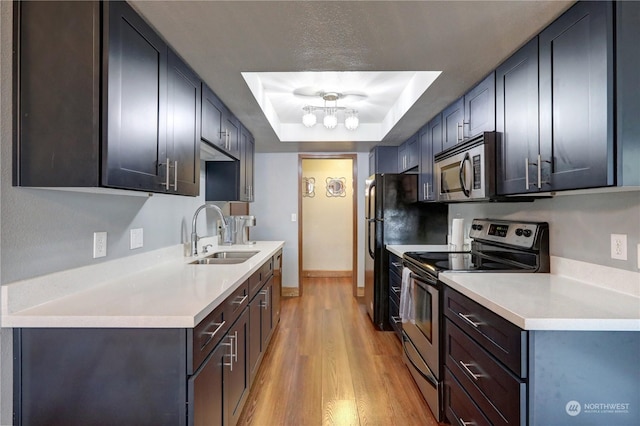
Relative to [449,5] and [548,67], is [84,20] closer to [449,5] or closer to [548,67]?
[449,5]

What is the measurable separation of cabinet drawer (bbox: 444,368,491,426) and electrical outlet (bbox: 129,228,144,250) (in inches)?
75.2

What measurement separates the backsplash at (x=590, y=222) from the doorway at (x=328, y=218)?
158 inches

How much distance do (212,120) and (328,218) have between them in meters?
3.94

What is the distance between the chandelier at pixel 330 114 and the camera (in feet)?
10.3

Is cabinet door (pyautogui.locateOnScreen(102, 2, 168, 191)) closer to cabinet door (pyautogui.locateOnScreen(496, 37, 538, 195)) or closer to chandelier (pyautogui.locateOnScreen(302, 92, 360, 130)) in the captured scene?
chandelier (pyautogui.locateOnScreen(302, 92, 360, 130))

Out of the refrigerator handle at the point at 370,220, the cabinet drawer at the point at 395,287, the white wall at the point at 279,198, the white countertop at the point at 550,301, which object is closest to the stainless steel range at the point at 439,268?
the white countertop at the point at 550,301

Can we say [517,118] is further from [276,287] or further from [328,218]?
[328,218]

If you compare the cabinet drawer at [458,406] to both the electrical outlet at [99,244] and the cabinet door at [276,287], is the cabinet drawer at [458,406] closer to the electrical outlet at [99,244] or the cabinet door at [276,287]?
the cabinet door at [276,287]

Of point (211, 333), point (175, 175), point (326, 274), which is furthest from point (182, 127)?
point (326, 274)

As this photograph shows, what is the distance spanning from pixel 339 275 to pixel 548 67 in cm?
500

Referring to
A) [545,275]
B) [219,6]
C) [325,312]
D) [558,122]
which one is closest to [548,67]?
[558,122]

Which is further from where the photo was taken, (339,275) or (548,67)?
(339,275)

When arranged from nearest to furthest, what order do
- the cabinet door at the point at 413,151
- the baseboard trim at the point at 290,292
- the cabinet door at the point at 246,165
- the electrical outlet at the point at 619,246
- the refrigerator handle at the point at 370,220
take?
the electrical outlet at the point at 619,246 < the cabinet door at the point at 246,165 < the cabinet door at the point at 413,151 < the refrigerator handle at the point at 370,220 < the baseboard trim at the point at 290,292

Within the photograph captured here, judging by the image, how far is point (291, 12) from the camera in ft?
4.58
